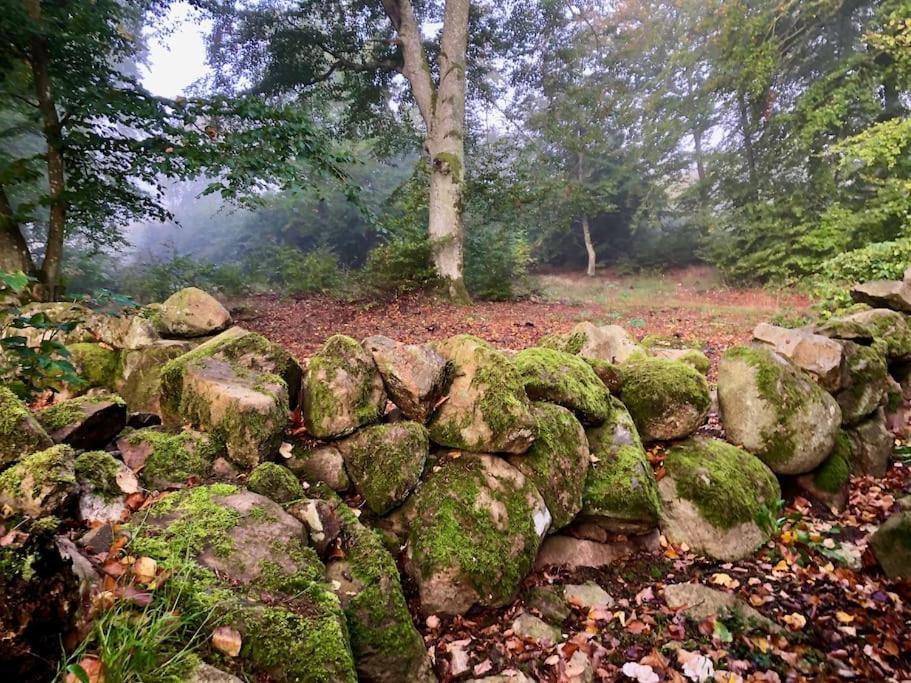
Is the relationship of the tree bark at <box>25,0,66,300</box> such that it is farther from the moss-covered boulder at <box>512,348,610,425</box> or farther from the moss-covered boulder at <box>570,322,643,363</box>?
the moss-covered boulder at <box>570,322,643,363</box>

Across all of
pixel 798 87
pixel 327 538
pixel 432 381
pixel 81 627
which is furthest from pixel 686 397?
pixel 798 87

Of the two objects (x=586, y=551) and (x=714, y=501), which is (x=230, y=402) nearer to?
(x=586, y=551)

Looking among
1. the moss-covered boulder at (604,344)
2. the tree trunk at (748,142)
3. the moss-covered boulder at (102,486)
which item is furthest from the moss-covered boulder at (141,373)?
the tree trunk at (748,142)

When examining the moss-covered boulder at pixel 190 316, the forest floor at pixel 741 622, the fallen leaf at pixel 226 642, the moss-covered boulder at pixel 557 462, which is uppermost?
the moss-covered boulder at pixel 190 316

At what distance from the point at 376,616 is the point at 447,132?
10245mm

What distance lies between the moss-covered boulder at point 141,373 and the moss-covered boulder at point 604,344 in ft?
11.5

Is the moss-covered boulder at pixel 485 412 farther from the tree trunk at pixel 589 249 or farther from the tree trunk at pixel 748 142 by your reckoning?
the tree trunk at pixel 589 249

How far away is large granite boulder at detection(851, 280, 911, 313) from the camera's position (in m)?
6.03

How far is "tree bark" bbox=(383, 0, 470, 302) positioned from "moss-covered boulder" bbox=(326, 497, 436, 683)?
332 inches

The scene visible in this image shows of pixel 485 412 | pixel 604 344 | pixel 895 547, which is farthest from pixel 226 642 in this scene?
pixel 604 344

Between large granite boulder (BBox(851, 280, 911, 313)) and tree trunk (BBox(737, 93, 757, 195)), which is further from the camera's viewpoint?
tree trunk (BBox(737, 93, 757, 195))

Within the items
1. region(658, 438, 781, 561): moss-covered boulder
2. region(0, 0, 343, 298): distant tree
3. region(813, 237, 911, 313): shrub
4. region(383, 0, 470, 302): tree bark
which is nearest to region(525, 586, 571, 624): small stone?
region(658, 438, 781, 561): moss-covered boulder

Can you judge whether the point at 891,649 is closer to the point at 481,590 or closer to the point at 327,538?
the point at 481,590

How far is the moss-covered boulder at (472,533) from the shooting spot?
238 cm
